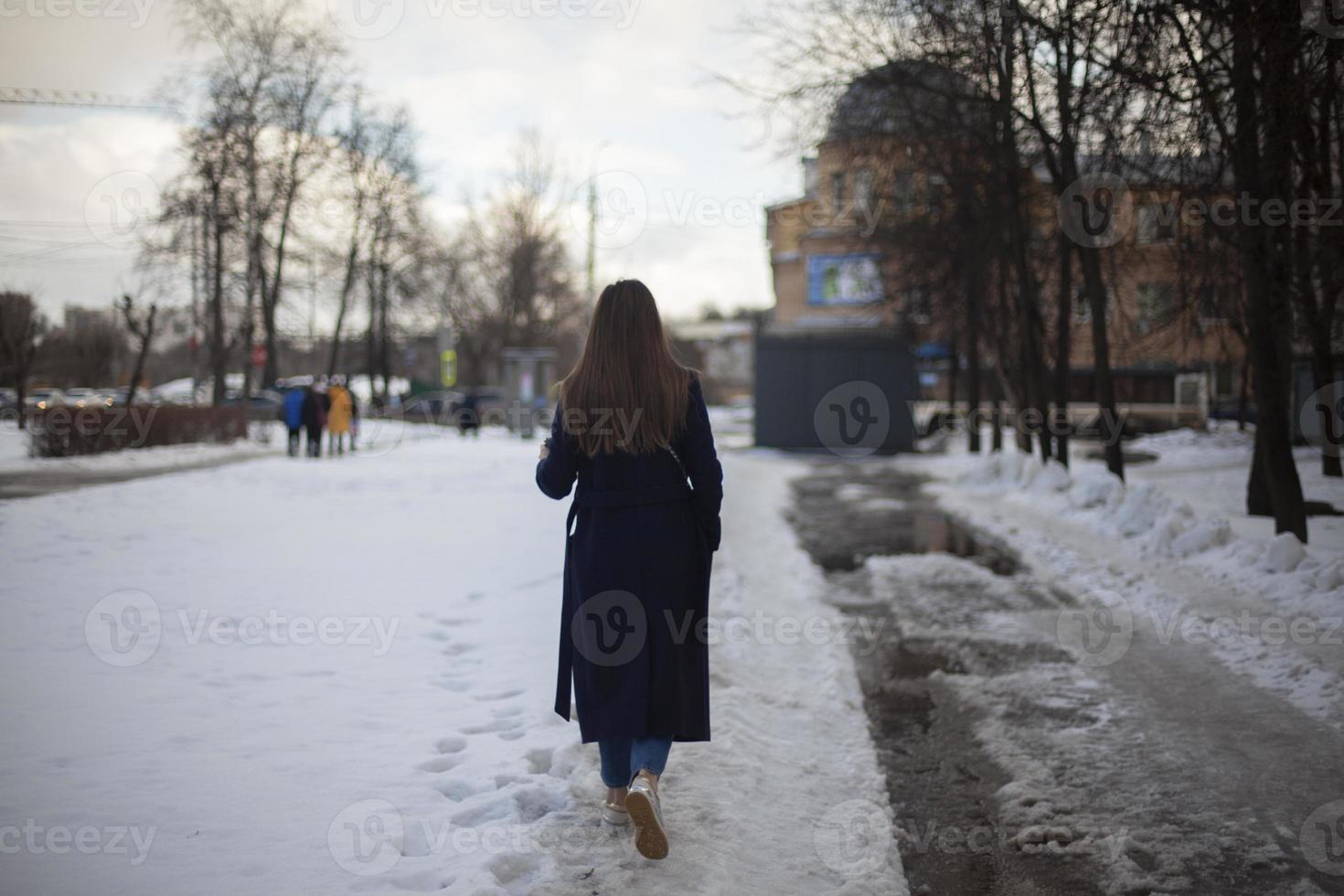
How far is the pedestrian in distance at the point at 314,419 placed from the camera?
22.8 metres

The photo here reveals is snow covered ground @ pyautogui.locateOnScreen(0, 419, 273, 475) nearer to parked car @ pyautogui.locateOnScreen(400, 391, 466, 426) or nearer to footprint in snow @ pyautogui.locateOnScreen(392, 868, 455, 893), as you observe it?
footprint in snow @ pyautogui.locateOnScreen(392, 868, 455, 893)

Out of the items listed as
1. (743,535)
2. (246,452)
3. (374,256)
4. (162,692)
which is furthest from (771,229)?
(162,692)

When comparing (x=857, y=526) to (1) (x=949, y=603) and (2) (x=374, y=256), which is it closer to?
(1) (x=949, y=603)

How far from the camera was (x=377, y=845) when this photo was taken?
11.7 ft

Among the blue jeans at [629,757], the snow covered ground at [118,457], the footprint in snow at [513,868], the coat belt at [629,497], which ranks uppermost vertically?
the coat belt at [629,497]

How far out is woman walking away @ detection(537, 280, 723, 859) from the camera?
12.1ft

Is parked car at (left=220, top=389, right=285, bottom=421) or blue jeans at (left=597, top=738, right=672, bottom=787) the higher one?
parked car at (left=220, top=389, right=285, bottom=421)

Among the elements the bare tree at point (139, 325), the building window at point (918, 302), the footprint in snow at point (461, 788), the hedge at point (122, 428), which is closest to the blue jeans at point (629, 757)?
the footprint in snow at point (461, 788)

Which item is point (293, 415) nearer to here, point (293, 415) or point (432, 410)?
point (293, 415)

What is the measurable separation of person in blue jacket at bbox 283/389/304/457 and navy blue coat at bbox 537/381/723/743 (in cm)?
2073

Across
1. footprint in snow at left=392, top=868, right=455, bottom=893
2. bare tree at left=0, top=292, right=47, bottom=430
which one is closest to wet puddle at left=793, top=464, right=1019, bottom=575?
footprint in snow at left=392, top=868, right=455, bottom=893

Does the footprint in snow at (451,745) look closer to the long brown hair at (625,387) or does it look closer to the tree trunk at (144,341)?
the long brown hair at (625,387)

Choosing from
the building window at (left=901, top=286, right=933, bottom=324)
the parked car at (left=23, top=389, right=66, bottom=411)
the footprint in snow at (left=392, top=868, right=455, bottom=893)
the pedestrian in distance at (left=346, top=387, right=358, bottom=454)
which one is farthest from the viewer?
the pedestrian in distance at (left=346, top=387, right=358, bottom=454)

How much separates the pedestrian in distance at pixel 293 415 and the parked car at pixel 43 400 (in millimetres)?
4400
